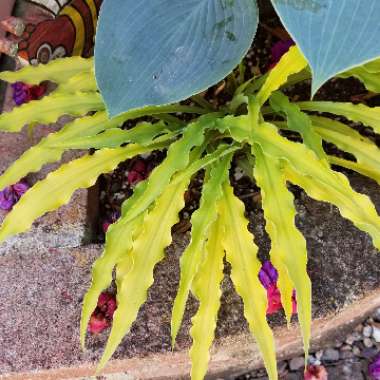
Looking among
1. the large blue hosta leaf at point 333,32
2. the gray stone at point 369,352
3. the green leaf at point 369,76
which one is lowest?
the gray stone at point 369,352

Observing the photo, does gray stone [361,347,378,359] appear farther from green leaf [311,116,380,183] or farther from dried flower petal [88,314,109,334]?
dried flower petal [88,314,109,334]

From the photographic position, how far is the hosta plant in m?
0.95

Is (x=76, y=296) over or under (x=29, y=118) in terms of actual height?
under

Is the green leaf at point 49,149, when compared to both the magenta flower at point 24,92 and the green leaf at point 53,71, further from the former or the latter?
the magenta flower at point 24,92

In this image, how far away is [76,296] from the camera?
119cm

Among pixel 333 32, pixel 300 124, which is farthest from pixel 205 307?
pixel 333 32

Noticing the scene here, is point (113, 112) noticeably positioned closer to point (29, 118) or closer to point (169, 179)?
point (169, 179)

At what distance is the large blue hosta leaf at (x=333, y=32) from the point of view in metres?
0.61

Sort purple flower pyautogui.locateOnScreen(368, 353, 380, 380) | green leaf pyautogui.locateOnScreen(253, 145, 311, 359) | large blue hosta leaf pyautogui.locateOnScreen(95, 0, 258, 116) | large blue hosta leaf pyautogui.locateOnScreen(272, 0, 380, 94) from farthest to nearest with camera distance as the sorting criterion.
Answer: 1. purple flower pyautogui.locateOnScreen(368, 353, 380, 380)
2. green leaf pyautogui.locateOnScreen(253, 145, 311, 359)
3. large blue hosta leaf pyautogui.locateOnScreen(95, 0, 258, 116)
4. large blue hosta leaf pyautogui.locateOnScreen(272, 0, 380, 94)

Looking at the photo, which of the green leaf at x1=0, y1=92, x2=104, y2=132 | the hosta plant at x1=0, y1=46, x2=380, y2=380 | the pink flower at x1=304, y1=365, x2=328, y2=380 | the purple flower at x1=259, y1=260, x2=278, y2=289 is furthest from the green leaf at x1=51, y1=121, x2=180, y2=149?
the pink flower at x1=304, y1=365, x2=328, y2=380

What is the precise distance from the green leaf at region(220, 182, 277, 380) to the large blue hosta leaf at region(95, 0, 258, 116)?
0.24 metres

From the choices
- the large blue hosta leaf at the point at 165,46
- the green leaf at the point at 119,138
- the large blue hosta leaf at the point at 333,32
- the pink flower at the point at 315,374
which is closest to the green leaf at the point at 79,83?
the green leaf at the point at 119,138

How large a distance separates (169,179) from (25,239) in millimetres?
431

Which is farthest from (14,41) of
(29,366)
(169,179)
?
(29,366)
